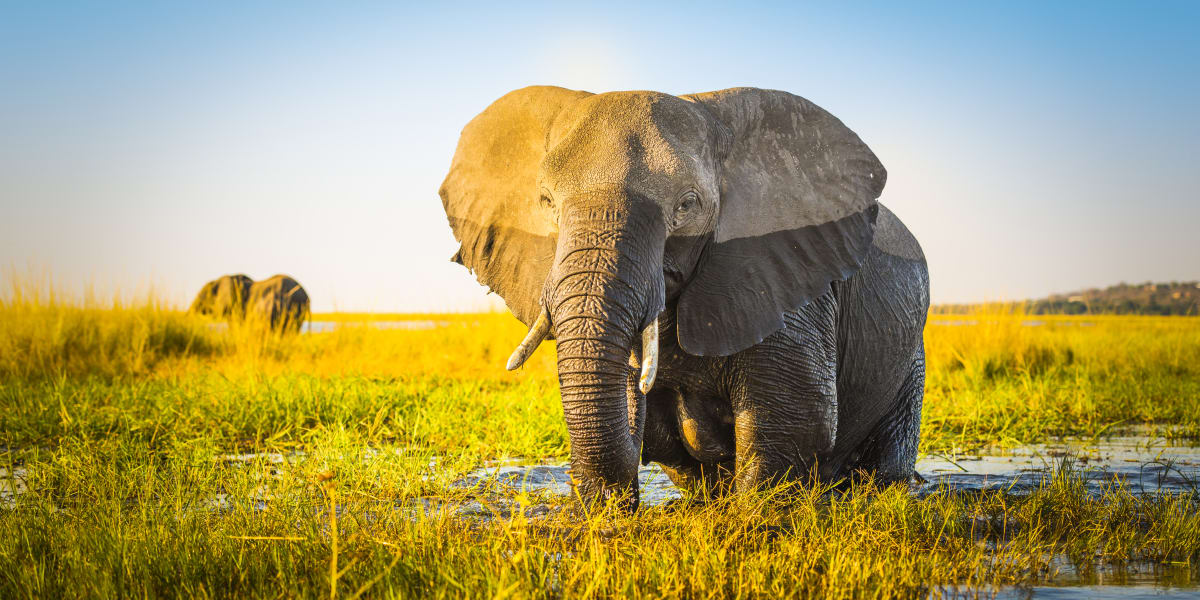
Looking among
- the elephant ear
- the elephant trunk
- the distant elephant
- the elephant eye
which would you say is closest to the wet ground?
the elephant trunk

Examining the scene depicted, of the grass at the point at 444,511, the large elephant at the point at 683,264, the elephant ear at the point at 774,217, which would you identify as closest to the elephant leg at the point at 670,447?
the large elephant at the point at 683,264

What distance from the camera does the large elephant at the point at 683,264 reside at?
3.79 metres

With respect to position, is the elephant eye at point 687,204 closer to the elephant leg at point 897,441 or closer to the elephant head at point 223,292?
the elephant leg at point 897,441

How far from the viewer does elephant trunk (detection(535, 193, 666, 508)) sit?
12.1 feet

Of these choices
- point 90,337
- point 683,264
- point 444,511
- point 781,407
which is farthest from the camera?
point 90,337

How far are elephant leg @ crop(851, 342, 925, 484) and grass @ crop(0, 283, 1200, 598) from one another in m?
0.51

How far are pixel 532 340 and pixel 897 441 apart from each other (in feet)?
8.74

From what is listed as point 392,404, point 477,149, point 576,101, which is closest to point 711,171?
point 576,101

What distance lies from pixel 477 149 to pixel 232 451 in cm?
322

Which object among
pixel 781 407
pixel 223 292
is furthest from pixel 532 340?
pixel 223 292

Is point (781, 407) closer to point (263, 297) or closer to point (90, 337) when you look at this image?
point (90, 337)

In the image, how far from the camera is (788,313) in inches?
177

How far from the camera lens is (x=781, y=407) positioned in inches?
174

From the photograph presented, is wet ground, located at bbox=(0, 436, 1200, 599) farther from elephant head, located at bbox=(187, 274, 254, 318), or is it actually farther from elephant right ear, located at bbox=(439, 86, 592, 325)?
elephant head, located at bbox=(187, 274, 254, 318)
